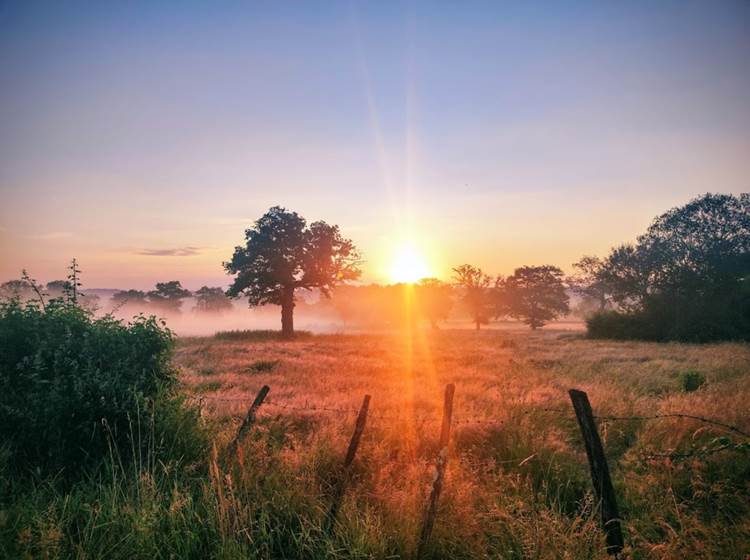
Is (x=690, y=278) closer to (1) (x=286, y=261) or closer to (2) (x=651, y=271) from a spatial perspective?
(2) (x=651, y=271)

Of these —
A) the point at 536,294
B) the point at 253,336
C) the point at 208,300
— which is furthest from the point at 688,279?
the point at 208,300

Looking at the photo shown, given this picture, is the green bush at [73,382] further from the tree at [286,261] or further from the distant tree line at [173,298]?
the distant tree line at [173,298]

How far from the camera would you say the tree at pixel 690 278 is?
116 ft

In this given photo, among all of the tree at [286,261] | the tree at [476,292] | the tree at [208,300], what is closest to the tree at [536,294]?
the tree at [476,292]

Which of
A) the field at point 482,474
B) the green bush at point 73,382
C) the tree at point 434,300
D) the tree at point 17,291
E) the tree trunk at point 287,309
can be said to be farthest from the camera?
the tree at point 434,300

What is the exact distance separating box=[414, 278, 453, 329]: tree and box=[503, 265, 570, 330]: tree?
20544 mm

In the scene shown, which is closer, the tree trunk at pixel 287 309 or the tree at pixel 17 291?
the tree at pixel 17 291

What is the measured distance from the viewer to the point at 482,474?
6.41 m

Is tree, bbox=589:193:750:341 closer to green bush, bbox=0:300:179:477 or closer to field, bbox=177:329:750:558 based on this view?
field, bbox=177:329:750:558

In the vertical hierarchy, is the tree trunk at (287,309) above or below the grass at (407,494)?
above

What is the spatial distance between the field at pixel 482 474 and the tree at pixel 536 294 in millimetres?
55996

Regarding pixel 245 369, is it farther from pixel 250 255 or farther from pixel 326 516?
pixel 250 255

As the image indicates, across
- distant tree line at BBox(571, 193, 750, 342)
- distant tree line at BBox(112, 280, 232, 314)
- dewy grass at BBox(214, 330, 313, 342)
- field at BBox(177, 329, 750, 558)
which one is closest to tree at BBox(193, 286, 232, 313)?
distant tree line at BBox(112, 280, 232, 314)

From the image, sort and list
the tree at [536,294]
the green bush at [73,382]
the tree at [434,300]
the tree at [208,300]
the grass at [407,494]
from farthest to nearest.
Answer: the tree at [208,300] → the tree at [434,300] → the tree at [536,294] → the green bush at [73,382] → the grass at [407,494]
